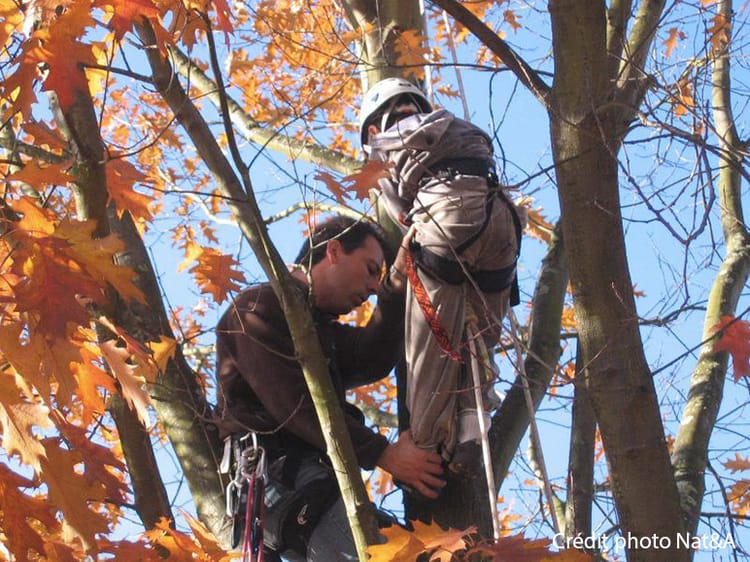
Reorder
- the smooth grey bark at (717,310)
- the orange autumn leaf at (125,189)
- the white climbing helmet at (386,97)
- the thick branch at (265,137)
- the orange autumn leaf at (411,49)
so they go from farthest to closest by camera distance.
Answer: the thick branch at (265,137)
the orange autumn leaf at (411,49)
the white climbing helmet at (386,97)
the orange autumn leaf at (125,189)
the smooth grey bark at (717,310)

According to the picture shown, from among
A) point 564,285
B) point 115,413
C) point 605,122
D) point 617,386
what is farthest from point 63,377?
point 564,285

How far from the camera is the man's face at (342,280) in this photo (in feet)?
11.9

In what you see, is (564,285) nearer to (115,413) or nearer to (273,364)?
(273,364)

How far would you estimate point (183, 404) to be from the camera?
335 cm

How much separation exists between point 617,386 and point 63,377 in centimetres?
139

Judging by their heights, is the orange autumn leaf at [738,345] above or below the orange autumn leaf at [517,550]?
above

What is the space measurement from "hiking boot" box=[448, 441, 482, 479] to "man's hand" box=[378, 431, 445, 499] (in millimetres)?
50

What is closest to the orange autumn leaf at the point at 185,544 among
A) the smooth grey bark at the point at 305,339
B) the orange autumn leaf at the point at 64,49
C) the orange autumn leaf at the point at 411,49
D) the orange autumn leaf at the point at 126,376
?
the orange autumn leaf at the point at 126,376

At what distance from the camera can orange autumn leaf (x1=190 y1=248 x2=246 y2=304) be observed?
370 cm

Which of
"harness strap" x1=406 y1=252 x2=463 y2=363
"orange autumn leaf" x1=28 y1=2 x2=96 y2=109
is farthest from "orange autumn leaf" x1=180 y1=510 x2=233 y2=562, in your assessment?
"orange autumn leaf" x1=28 y1=2 x2=96 y2=109

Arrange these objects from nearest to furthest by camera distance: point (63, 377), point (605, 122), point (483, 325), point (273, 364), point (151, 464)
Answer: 1. point (63, 377)
2. point (605, 122)
3. point (151, 464)
4. point (273, 364)
5. point (483, 325)

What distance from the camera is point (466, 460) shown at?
3338 millimetres

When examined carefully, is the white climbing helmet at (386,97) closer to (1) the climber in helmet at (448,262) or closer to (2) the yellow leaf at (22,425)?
(1) the climber in helmet at (448,262)

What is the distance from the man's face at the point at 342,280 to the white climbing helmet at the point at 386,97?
20.5 inches
